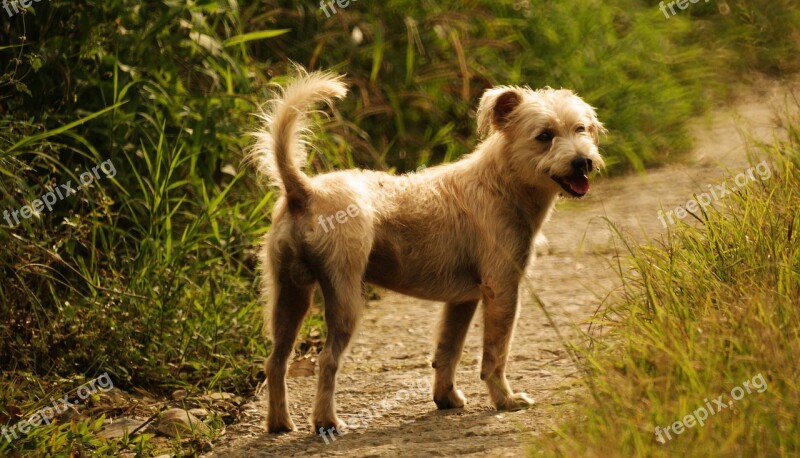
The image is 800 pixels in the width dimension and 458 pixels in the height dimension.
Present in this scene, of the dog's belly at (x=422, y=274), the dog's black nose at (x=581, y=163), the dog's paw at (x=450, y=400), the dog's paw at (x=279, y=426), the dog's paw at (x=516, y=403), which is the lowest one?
the dog's paw at (x=279, y=426)

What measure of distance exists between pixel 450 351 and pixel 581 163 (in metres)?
1.30

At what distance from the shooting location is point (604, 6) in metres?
11.3

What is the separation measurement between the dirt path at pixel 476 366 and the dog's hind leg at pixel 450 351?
0.31 feet

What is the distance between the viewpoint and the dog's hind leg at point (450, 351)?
5.75 metres

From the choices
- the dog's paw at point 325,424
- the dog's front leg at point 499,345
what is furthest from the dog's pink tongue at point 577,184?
the dog's paw at point 325,424

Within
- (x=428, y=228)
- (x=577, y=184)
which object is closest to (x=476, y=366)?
(x=428, y=228)

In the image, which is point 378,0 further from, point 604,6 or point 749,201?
point 749,201

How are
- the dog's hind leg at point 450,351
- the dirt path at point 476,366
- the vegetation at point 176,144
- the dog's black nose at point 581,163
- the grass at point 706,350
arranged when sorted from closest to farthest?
the grass at point 706,350 < the dirt path at point 476,366 < the dog's black nose at point 581,163 < the dog's hind leg at point 450,351 < the vegetation at point 176,144

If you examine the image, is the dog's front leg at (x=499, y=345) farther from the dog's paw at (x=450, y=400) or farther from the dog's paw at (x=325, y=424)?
the dog's paw at (x=325, y=424)

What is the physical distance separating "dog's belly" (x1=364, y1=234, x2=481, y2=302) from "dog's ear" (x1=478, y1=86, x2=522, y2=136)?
840 millimetres

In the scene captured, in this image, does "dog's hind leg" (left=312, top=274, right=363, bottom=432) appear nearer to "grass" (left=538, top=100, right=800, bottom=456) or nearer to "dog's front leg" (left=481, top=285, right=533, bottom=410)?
"dog's front leg" (left=481, top=285, right=533, bottom=410)

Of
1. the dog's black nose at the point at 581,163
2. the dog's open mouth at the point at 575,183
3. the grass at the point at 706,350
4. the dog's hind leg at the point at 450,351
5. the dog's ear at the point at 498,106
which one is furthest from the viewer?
the dog's ear at the point at 498,106

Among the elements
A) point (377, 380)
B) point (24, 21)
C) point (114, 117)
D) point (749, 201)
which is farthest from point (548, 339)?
point (24, 21)

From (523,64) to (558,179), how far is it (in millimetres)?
5080
